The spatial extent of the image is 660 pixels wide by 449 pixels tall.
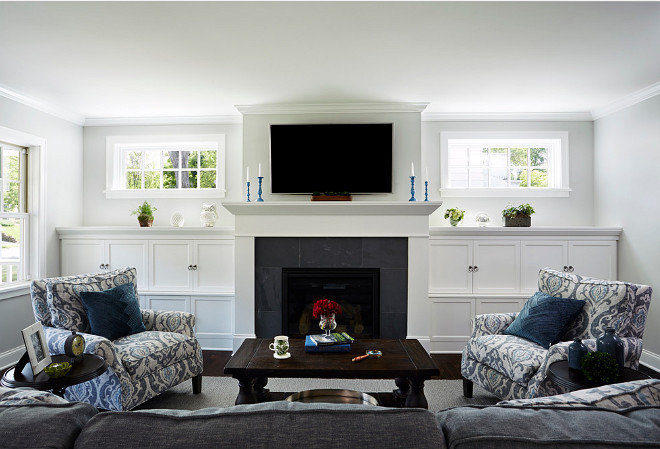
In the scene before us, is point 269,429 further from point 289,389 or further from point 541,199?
point 541,199

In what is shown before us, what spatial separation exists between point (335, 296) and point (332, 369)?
1714 mm

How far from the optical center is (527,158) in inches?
183

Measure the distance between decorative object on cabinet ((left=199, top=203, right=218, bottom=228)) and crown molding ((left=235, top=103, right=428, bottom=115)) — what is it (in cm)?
109

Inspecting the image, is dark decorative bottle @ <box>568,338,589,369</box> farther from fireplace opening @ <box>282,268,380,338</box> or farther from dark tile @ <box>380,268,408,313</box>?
fireplace opening @ <box>282,268,380,338</box>

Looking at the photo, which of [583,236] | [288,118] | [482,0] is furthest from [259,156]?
[583,236]

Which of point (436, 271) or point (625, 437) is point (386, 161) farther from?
point (625, 437)

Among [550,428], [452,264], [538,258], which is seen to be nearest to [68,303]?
[550,428]

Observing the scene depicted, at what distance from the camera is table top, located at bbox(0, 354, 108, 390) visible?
1903mm

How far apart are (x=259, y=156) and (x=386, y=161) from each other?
1.30 meters

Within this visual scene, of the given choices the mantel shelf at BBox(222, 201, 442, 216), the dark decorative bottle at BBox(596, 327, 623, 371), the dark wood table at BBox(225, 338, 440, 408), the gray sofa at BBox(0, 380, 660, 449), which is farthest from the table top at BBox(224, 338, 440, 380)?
the gray sofa at BBox(0, 380, 660, 449)

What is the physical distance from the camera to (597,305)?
260 centimetres

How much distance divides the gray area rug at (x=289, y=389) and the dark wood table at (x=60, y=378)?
0.77 m

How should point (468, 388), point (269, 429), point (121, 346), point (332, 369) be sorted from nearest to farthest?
point (269, 429)
point (332, 369)
point (121, 346)
point (468, 388)

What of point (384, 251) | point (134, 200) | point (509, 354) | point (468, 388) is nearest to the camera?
point (509, 354)
